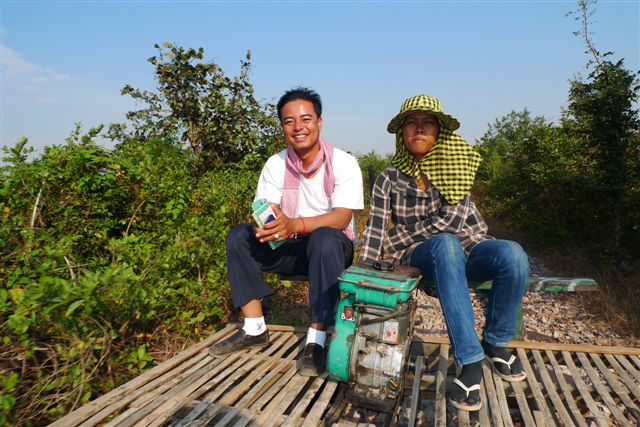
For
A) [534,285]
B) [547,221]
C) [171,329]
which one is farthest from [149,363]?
[547,221]

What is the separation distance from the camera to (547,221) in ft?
24.0

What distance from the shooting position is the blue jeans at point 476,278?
7.25ft

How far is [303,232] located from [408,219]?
71 cm

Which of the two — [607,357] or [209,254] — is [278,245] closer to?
[209,254]

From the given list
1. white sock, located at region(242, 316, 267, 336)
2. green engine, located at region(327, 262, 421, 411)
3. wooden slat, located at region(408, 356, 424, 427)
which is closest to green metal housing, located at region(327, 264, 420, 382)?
green engine, located at region(327, 262, 421, 411)

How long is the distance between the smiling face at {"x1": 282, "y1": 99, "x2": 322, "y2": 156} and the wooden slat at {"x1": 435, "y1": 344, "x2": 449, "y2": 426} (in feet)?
5.32

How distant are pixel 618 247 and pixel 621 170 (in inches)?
40.5

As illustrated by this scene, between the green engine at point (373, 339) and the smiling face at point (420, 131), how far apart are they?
0.94 meters

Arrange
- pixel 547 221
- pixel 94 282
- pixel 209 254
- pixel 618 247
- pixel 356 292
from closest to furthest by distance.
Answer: pixel 356 292 < pixel 94 282 < pixel 209 254 < pixel 618 247 < pixel 547 221

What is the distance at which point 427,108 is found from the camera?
255 cm

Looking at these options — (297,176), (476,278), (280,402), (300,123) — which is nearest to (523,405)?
(476,278)

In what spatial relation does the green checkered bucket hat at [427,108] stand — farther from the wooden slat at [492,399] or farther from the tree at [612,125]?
the tree at [612,125]

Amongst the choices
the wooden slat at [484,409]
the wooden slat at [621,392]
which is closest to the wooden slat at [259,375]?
the wooden slat at [484,409]

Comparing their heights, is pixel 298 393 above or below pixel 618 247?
below
